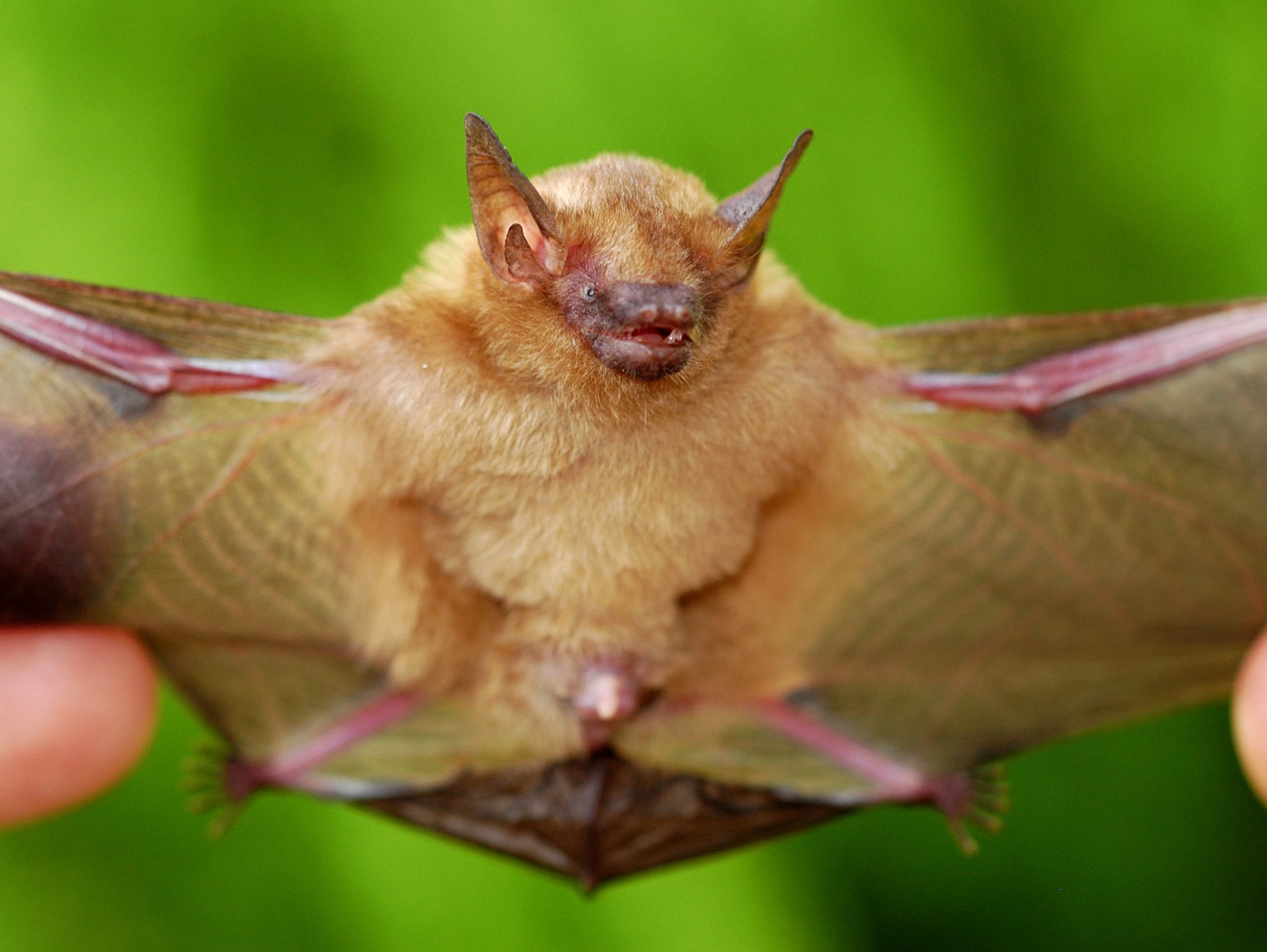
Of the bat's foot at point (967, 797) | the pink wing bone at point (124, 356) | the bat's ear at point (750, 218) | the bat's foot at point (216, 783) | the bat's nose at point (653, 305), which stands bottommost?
the bat's foot at point (216, 783)

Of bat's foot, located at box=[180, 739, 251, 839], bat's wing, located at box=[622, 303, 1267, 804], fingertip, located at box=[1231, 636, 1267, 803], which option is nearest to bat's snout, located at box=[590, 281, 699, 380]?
bat's wing, located at box=[622, 303, 1267, 804]

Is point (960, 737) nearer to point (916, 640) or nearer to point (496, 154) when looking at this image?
point (916, 640)

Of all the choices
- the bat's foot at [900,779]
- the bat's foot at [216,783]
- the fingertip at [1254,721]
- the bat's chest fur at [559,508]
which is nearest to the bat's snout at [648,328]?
the bat's chest fur at [559,508]

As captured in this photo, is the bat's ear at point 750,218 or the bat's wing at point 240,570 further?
the bat's wing at point 240,570

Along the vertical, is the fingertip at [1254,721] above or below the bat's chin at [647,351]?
below

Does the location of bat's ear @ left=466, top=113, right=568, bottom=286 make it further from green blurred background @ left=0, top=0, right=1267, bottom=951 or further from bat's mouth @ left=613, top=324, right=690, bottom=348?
green blurred background @ left=0, top=0, right=1267, bottom=951

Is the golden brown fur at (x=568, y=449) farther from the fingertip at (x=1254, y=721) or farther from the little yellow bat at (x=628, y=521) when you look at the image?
the fingertip at (x=1254, y=721)

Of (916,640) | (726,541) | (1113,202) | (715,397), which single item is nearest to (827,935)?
(916,640)
